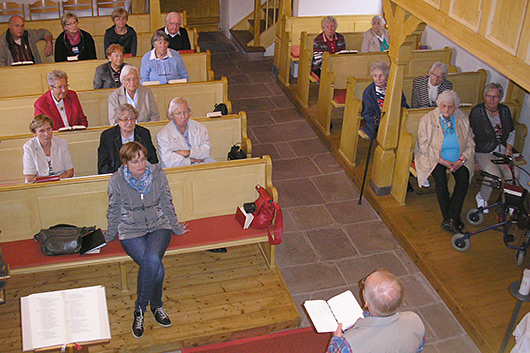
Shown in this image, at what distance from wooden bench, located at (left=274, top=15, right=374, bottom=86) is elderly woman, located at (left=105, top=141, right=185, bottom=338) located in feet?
17.2

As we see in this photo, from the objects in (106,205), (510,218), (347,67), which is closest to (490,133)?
(510,218)

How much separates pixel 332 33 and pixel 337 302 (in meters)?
5.73

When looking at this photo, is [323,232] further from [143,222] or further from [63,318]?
[63,318]

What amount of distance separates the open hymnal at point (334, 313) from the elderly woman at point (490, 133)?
131 inches

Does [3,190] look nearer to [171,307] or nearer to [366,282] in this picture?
[171,307]

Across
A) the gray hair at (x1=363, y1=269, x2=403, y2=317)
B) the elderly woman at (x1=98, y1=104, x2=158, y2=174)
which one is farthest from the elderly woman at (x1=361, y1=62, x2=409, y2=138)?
the gray hair at (x1=363, y1=269, x2=403, y2=317)

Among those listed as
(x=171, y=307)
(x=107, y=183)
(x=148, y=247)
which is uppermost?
(x=107, y=183)

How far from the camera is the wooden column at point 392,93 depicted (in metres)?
5.90

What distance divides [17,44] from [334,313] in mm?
6133

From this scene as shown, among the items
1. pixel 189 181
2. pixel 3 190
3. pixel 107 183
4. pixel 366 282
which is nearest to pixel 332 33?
pixel 189 181

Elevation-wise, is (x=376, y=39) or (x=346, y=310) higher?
(x=376, y=39)

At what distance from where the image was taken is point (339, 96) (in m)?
8.20

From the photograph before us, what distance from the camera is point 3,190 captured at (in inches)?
189

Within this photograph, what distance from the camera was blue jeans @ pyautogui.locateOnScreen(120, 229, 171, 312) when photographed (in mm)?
4715
